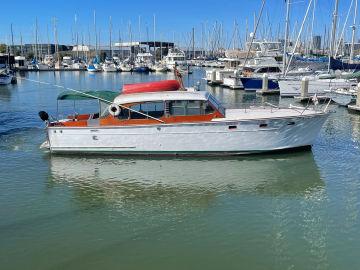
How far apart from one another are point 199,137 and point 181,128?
823 mm

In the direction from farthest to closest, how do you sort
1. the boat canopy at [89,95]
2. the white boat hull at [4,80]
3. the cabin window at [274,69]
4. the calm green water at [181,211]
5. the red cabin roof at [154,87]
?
the white boat hull at [4,80]
the cabin window at [274,69]
the red cabin roof at [154,87]
the boat canopy at [89,95]
the calm green water at [181,211]

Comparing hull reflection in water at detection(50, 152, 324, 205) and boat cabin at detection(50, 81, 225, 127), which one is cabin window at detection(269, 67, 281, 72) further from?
boat cabin at detection(50, 81, 225, 127)

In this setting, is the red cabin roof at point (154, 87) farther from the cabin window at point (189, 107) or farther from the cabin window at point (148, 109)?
the cabin window at point (189, 107)

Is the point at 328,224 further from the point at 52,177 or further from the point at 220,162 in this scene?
the point at 52,177

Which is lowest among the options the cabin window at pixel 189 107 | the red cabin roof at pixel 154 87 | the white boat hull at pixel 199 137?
the white boat hull at pixel 199 137

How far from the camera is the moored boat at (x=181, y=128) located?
16781mm

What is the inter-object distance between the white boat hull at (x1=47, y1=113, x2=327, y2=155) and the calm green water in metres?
0.48

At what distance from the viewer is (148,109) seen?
17016 millimetres

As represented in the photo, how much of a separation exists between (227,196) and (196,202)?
3.67ft

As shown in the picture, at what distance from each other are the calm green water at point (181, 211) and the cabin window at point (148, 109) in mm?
1852

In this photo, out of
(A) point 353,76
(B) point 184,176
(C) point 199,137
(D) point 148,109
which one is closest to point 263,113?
(C) point 199,137

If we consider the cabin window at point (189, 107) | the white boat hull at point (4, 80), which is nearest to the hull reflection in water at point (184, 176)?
the cabin window at point (189, 107)

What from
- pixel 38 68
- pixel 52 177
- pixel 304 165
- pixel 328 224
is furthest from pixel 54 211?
pixel 38 68

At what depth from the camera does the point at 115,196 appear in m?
13.7
